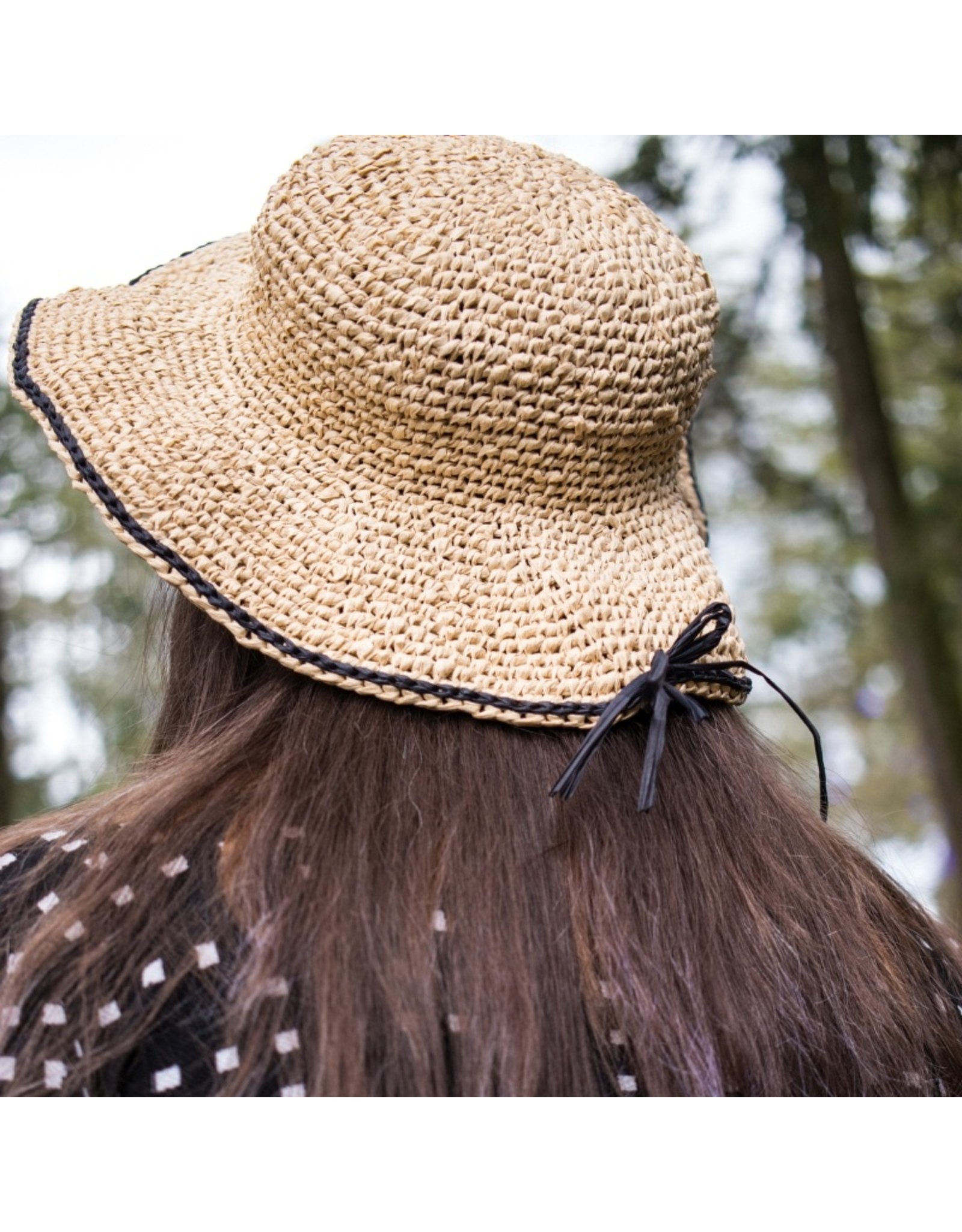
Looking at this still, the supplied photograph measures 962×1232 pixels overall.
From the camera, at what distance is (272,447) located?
3.50 ft

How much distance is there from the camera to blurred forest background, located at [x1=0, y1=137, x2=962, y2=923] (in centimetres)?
258

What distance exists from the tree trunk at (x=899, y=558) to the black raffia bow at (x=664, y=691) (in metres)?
2.50

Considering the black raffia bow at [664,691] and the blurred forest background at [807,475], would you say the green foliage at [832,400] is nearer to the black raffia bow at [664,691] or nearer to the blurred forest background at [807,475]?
the blurred forest background at [807,475]

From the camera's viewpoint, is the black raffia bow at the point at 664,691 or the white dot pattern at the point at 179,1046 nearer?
the white dot pattern at the point at 179,1046

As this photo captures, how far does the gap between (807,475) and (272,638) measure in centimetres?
398

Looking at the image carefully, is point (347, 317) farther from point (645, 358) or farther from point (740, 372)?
point (740, 372)

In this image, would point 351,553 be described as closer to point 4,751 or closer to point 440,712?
point 440,712

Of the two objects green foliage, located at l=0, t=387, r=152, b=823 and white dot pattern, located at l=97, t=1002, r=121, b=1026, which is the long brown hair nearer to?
white dot pattern, located at l=97, t=1002, r=121, b=1026

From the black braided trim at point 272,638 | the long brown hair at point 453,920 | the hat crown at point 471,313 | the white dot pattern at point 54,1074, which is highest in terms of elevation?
the hat crown at point 471,313

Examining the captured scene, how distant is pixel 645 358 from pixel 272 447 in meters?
0.38

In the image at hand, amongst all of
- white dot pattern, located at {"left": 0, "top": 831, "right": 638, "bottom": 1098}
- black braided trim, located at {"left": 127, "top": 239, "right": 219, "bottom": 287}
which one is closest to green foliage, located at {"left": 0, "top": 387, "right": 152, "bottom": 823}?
black braided trim, located at {"left": 127, "top": 239, "right": 219, "bottom": 287}

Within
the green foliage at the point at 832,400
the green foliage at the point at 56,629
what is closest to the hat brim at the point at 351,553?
the green foliage at the point at 832,400

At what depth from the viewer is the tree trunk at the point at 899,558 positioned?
335cm
